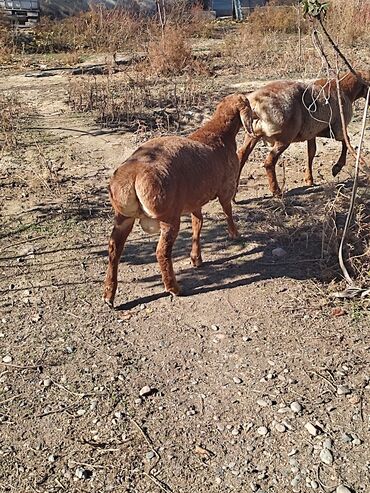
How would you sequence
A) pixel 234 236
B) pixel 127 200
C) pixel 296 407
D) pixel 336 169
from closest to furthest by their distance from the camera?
pixel 296 407, pixel 127 200, pixel 234 236, pixel 336 169

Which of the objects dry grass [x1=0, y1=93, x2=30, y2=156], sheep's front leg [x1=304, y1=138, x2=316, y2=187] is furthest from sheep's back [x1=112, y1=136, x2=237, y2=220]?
dry grass [x1=0, y1=93, x2=30, y2=156]

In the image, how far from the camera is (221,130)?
6125mm

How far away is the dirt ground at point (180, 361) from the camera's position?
389 centimetres

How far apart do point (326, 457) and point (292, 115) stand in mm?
4488

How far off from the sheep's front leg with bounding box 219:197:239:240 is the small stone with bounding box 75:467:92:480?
10.3ft

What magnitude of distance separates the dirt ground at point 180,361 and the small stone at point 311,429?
0.02 meters

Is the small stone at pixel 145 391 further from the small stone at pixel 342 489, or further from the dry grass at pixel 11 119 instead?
the dry grass at pixel 11 119

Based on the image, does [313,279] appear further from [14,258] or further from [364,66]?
[364,66]

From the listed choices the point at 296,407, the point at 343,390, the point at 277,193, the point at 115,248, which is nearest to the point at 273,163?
the point at 277,193

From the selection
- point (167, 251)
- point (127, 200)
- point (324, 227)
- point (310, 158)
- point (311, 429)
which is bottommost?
point (311, 429)

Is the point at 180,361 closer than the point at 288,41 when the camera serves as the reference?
Yes

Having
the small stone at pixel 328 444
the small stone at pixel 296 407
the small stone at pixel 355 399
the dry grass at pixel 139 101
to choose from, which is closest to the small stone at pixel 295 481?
the small stone at pixel 328 444

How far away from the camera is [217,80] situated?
13547mm

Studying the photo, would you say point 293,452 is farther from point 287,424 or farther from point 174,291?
point 174,291
